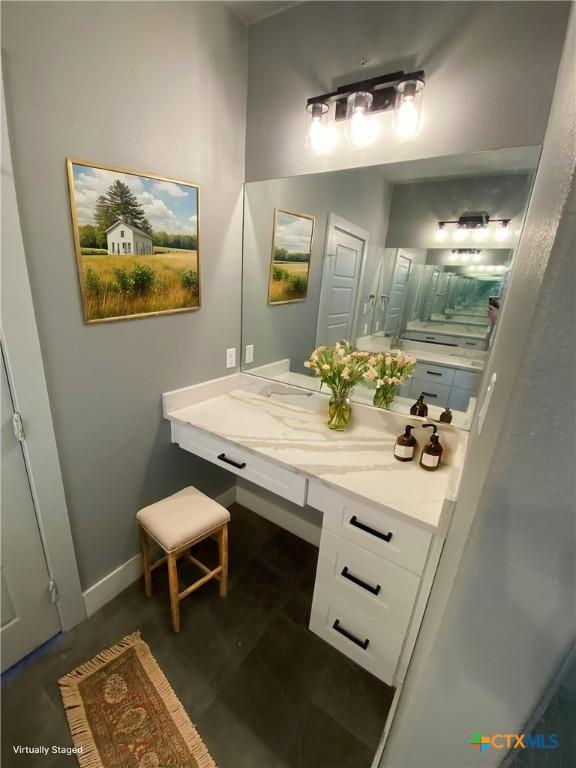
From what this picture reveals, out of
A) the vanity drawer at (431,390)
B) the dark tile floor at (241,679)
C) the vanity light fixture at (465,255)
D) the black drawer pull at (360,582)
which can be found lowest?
the dark tile floor at (241,679)

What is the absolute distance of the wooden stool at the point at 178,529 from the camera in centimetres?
128

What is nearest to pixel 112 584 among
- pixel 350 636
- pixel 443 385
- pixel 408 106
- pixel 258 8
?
pixel 350 636

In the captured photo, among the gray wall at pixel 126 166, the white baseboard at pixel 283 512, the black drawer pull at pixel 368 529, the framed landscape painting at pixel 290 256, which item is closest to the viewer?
the gray wall at pixel 126 166

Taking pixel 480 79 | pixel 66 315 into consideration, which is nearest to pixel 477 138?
pixel 480 79

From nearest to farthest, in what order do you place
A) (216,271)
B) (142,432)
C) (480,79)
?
(480,79)
(142,432)
(216,271)

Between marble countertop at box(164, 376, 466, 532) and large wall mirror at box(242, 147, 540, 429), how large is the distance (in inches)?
4.4

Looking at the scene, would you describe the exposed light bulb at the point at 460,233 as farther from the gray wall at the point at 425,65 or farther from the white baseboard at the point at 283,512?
the white baseboard at the point at 283,512

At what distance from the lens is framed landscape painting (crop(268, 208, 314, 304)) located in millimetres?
1616

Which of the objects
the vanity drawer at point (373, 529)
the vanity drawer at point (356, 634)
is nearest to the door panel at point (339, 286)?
the vanity drawer at point (373, 529)

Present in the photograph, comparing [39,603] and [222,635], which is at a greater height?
[39,603]

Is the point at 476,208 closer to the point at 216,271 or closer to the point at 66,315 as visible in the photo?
the point at 216,271

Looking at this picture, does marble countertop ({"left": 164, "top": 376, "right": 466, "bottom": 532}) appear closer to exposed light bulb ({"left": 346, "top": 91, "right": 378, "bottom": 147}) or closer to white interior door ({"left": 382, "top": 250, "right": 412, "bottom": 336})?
white interior door ({"left": 382, "top": 250, "right": 412, "bottom": 336})

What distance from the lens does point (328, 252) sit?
5.22ft

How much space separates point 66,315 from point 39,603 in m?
1.14
